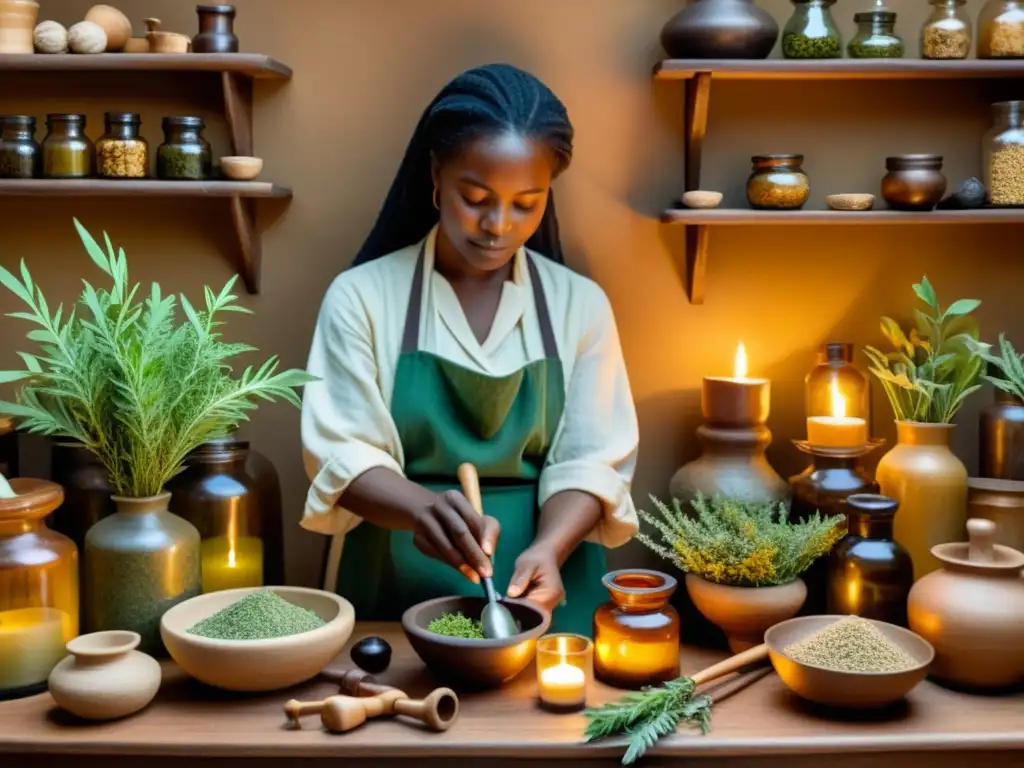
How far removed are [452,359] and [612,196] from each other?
614 millimetres

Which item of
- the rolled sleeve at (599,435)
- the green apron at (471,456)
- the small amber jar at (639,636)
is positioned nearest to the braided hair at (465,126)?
the green apron at (471,456)

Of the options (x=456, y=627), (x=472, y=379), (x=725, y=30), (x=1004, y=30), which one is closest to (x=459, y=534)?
(x=456, y=627)

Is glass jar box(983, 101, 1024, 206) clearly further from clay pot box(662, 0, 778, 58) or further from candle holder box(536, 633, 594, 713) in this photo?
candle holder box(536, 633, 594, 713)

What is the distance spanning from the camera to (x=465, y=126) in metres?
1.89

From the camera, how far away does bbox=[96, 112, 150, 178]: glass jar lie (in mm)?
2139

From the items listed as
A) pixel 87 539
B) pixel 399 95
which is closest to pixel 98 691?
pixel 87 539

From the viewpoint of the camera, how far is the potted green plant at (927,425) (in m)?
1.99

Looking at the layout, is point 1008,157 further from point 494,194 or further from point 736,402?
point 494,194

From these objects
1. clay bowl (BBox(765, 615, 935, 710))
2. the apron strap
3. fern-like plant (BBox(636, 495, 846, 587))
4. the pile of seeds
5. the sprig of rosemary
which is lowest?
the sprig of rosemary

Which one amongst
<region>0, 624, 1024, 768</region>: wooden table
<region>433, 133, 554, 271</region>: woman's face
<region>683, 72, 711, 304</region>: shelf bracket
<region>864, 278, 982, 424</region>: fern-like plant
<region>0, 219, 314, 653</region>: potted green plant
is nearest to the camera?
<region>0, 624, 1024, 768</region>: wooden table

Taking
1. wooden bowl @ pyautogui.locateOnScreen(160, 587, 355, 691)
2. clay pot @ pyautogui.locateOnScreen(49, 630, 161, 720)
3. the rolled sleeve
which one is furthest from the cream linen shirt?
clay pot @ pyautogui.locateOnScreen(49, 630, 161, 720)

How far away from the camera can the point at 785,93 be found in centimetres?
233

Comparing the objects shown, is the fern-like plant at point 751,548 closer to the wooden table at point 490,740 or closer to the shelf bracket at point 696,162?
the wooden table at point 490,740

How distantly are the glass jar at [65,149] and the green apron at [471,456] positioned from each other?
0.72 m
